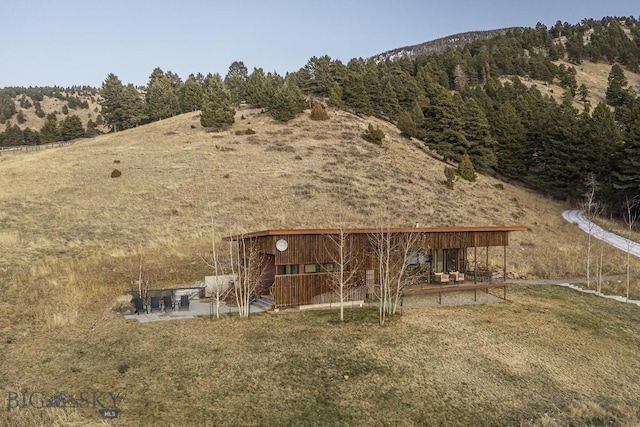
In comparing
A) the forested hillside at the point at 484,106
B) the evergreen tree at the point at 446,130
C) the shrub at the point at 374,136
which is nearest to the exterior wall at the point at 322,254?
the forested hillside at the point at 484,106

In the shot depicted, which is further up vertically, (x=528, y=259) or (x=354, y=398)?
(x=354, y=398)

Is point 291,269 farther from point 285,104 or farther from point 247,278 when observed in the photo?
point 285,104

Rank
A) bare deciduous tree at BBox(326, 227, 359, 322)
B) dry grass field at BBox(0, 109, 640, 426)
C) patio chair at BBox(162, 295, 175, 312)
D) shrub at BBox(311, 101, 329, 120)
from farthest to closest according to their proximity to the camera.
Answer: shrub at BBox(311, 101, 329, 120)
bare deciduous tree at BBox(326, 227, 359, 322)
patio chair at BBox(162, 295, 175, 312)
dry grass field at BBox(0, 109, 640, 426)

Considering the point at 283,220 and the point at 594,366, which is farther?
the point at 283,220

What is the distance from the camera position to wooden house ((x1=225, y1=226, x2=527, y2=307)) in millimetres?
17781

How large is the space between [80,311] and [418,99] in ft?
195

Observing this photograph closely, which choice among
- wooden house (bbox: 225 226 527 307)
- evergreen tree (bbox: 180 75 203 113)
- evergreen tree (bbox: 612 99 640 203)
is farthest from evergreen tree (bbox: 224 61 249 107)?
wooden house (bbox: 225 226 527 307)

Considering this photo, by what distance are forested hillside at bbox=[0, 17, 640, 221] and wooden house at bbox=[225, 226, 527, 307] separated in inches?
1098

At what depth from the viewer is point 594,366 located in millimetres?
13695

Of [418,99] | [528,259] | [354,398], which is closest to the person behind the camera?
[354,398]

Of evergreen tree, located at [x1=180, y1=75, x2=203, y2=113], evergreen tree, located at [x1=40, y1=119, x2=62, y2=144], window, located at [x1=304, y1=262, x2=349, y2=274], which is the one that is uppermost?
evergreen tree, located at [x1=180, y1=75, x2=203, y2=113]

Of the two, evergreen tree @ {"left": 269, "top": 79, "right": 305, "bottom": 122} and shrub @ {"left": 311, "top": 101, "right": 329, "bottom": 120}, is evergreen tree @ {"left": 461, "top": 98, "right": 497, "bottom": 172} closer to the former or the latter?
shrub @ {"left": 311, "top": 101, "right": 329, "bottom": 120}

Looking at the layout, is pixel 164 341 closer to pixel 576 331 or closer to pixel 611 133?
pixel 576 331

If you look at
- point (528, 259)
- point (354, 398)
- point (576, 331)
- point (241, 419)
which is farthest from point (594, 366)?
point (528, 259)
